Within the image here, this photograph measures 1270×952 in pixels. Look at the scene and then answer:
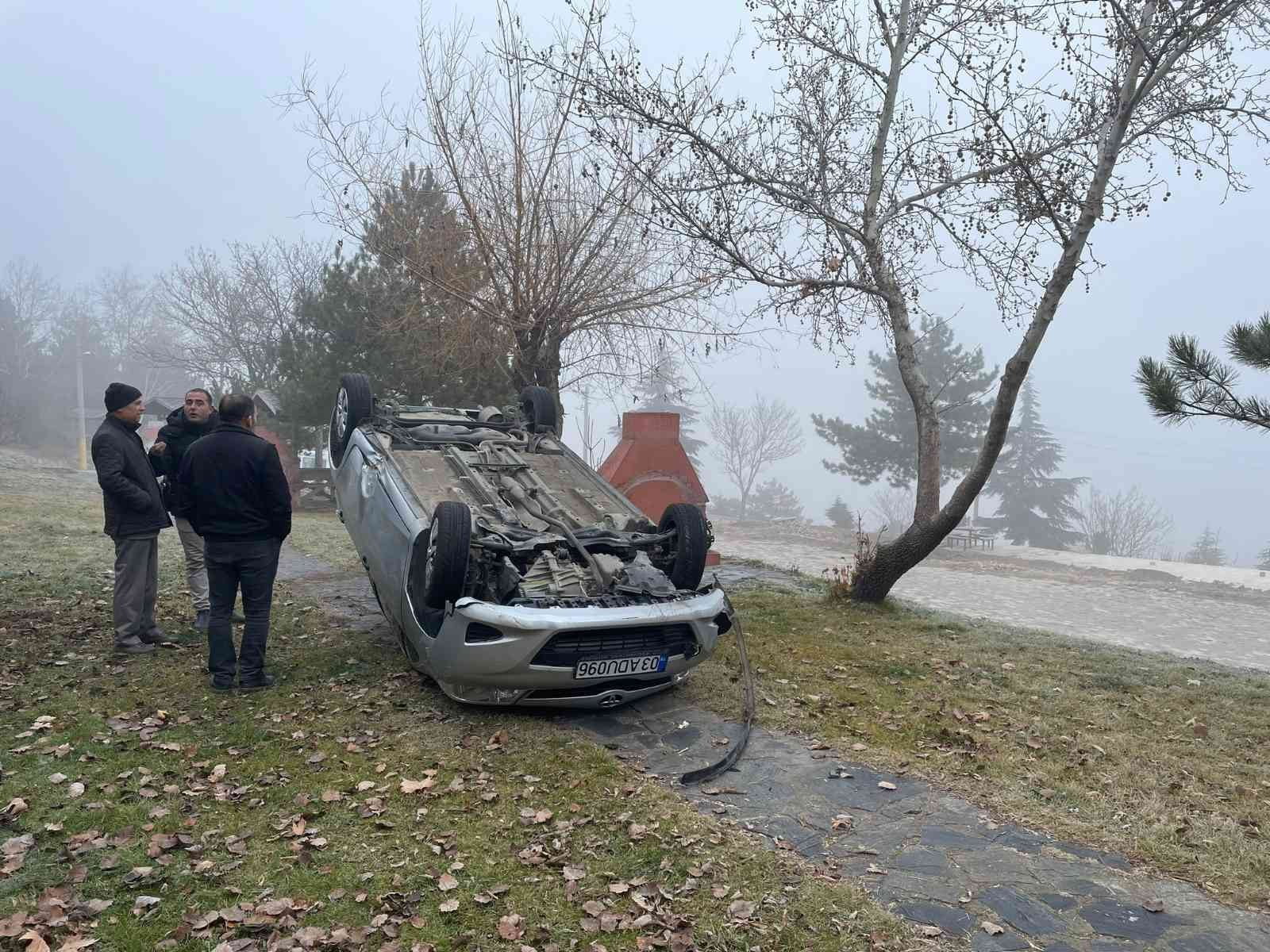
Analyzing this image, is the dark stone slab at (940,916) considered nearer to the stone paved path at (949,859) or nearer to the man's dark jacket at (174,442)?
the stone paved path at (949,859)

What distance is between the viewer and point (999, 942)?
11.3 ft

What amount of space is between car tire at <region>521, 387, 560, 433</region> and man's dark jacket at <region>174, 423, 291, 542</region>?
2914 mm

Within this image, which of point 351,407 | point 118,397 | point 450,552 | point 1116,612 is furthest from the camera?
point 1116,612

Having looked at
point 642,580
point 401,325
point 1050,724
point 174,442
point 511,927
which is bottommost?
point 511,927

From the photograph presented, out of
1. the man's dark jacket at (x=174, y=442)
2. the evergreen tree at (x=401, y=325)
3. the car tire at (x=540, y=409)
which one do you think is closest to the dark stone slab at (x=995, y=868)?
the car tire at (x=540, y=409)

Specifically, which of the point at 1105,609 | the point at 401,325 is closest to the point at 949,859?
A: the point at 1105,609

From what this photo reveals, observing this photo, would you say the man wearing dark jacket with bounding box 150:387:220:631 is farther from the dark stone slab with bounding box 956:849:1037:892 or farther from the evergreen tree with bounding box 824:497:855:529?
the evergreen tree with bounding box 824:497:855:529

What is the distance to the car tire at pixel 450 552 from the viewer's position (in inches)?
218

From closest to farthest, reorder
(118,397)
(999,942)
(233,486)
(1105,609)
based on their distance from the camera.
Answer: (999,942) < (233,486) < (118,397) < (1105,609)

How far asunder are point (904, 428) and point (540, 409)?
33.7 m

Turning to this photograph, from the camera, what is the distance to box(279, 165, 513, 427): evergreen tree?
1311cm

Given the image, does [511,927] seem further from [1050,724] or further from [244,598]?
[1050,724]

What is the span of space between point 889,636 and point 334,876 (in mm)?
6259

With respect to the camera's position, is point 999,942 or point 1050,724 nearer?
point 999,942
